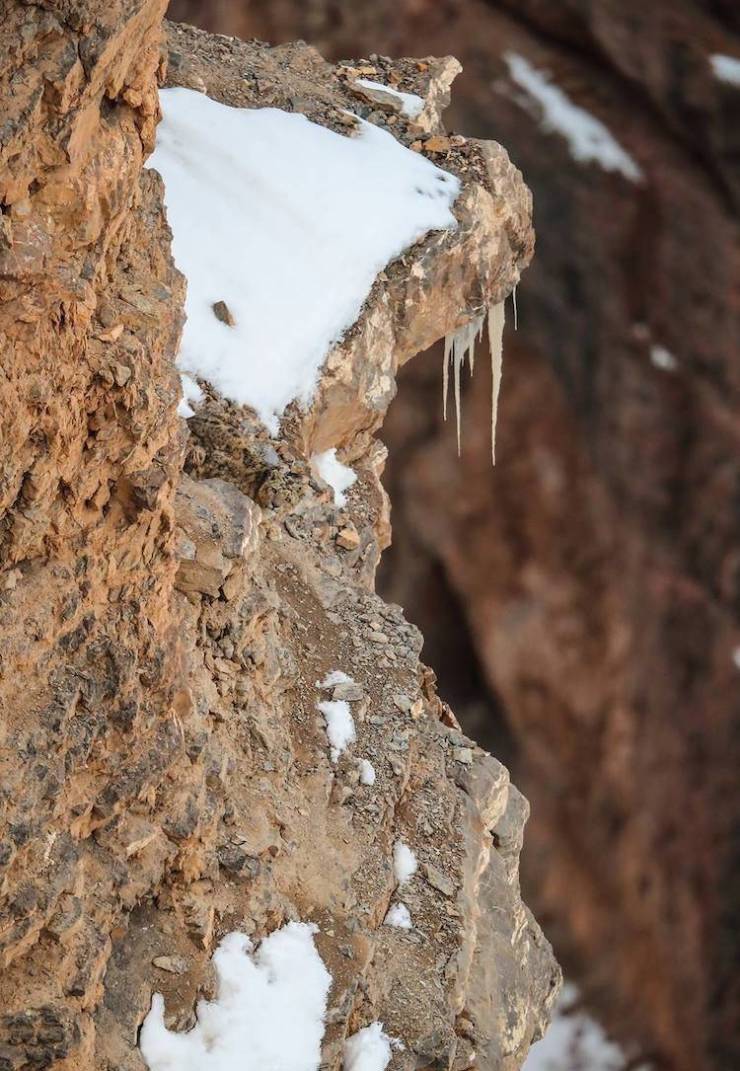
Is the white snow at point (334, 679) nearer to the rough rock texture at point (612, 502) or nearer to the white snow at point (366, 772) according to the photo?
the white snow at point (366, 772)

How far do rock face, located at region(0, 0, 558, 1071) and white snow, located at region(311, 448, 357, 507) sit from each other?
112 mm

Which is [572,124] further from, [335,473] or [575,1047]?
[575,1047]

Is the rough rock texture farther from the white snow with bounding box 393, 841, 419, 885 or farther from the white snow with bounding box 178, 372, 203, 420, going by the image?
the white snow with bounding box 393, 841, 419, 885

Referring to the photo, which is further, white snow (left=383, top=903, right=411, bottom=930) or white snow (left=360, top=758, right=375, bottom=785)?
white snow (left=360, top=758, right=375, bottom=785)

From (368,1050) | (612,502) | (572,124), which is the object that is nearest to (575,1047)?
(612,502)

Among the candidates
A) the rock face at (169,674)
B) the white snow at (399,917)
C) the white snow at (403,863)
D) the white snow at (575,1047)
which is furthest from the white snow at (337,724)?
the white snow at (575,1047)

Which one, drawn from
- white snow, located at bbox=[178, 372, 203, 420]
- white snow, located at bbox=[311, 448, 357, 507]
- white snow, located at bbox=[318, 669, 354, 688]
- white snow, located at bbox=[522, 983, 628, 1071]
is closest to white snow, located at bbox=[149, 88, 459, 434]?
white snow, located at bbox=[178, 372, 203, 420]

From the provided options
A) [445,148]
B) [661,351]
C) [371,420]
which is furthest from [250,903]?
[661,351]

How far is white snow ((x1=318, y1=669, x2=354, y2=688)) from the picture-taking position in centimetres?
812

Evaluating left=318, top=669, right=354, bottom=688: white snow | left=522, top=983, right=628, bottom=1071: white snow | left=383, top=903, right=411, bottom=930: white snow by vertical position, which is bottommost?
left=522, top=983, right=628, bottom=1071: white snow

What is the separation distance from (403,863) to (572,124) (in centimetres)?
1405

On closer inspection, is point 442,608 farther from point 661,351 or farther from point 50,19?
point 50,19

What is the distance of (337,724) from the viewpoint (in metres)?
7.92

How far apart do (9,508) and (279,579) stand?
3502mm
